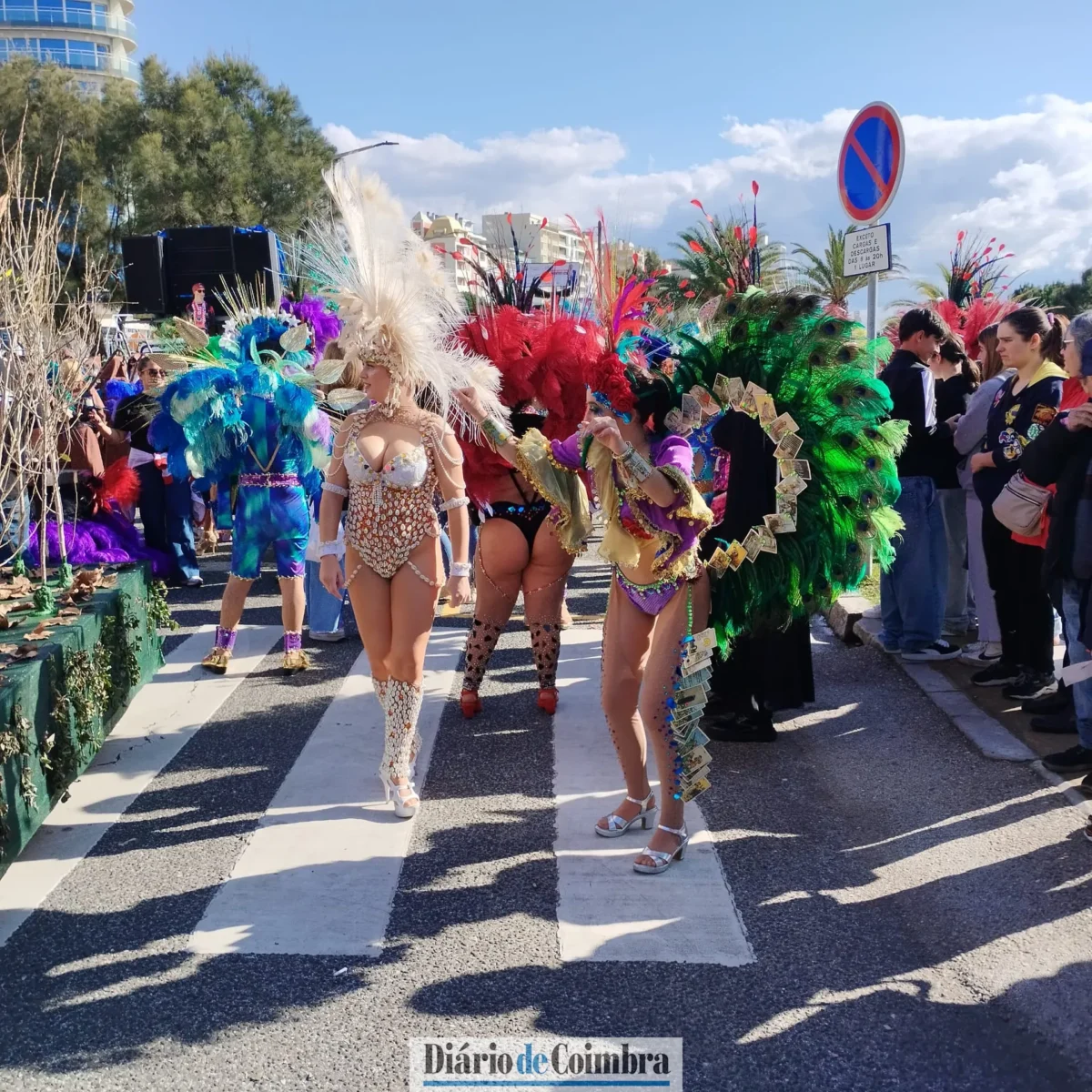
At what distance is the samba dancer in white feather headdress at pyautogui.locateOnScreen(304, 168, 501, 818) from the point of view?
4.31 metres

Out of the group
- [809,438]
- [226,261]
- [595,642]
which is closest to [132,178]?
[226,261]

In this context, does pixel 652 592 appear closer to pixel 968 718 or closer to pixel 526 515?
pixel 526 515

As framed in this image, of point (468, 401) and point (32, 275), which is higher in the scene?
point (32, 275)

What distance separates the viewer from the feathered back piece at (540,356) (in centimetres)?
502

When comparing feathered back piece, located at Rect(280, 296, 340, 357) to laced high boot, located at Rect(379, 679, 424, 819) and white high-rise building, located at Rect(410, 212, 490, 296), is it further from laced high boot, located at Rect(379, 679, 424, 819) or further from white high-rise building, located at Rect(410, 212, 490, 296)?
laced high boot, located at Rect(379, 679, 424, 819)

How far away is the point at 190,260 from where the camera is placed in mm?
12922

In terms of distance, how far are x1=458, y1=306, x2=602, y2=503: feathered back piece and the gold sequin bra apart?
87cm

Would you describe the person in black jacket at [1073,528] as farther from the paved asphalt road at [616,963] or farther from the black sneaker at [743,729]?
the black sneaker at [743,729]

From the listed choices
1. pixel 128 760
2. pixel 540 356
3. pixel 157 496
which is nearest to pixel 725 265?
pixel 540 356

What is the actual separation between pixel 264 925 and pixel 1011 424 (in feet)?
14.9

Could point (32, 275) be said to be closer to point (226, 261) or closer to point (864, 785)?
point (864, 785)

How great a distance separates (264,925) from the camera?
3.51 metres

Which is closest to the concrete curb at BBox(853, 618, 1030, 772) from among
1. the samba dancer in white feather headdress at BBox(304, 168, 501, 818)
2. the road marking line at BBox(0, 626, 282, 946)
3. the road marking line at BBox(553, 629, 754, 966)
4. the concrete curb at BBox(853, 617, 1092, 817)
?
the concrete curb at BBox(853, 617, 1092, 817)

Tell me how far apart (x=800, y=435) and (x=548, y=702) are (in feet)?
7.50
